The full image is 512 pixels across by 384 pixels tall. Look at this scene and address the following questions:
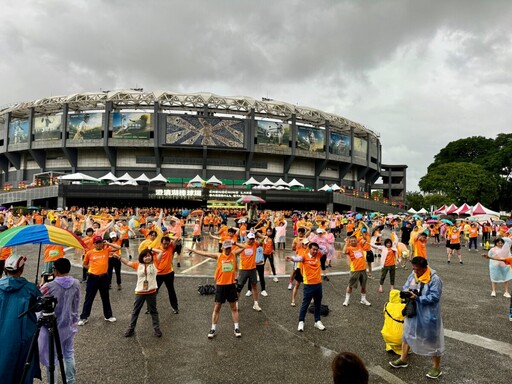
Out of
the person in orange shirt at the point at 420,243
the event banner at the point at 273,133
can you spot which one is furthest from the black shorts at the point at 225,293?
the event banner at the point at 273,133

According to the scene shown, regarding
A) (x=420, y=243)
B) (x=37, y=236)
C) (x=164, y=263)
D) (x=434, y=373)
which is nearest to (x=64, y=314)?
(x=37, y=236)

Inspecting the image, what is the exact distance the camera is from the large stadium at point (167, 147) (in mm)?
45625

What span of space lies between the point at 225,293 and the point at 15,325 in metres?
3.15

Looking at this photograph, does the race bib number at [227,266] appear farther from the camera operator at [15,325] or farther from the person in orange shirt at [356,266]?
the person in orange shirt at [356,266]

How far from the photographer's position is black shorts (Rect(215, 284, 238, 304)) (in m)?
5.61

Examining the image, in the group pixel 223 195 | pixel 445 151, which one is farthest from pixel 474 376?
pixel 445 151

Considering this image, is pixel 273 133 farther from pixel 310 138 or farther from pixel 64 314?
pixel 64 314

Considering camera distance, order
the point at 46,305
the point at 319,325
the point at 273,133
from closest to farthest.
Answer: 1. the point at 46,305
2. the point at 319,325
3. the point at 273,133

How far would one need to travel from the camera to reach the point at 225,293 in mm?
5645

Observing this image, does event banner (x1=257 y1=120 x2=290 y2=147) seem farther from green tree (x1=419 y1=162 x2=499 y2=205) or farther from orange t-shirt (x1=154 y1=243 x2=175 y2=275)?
orange t-shirt (x1=154 y1=243 x2=175 y2=275)

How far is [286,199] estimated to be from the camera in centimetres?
4747

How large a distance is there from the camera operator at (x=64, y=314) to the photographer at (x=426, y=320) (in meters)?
4.36

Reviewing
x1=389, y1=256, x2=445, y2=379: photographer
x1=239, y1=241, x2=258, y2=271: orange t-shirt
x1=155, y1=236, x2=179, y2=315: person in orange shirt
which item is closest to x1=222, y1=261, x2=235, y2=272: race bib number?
x1=239, y1=241, x2=258, y2=271: orange t-shirt

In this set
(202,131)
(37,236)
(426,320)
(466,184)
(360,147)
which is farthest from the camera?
(360,147)
